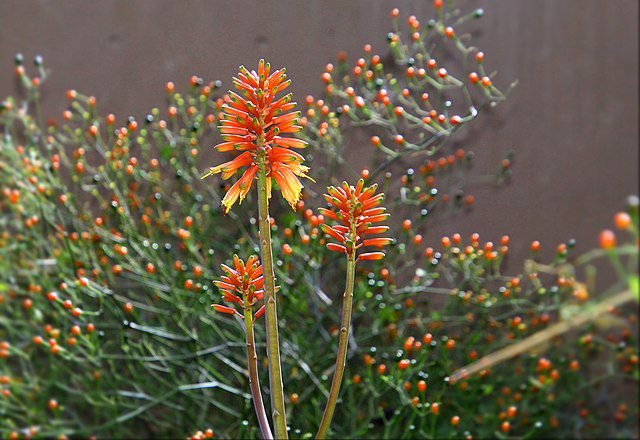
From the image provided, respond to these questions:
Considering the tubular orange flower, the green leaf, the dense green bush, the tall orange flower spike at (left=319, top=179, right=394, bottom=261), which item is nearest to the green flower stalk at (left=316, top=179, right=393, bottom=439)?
the tall orange flower spike at (left=319, top=179, right=394, bottom=261)

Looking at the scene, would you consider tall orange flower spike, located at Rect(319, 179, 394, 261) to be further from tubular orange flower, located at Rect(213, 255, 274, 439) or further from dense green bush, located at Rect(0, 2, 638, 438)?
dense green bush, located at Rect(0, 2, 638, 438)

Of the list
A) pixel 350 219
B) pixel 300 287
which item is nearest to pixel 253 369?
pixel 350 219

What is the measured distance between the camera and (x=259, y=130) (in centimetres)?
103

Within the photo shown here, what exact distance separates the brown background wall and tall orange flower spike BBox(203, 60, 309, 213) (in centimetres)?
123

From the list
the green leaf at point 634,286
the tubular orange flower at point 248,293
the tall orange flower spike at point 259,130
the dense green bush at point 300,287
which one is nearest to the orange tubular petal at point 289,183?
the tall orange flower spike at point 259,130

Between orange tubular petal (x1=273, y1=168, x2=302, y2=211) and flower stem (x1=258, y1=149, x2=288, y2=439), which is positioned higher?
orange tubular petal (x1=273, y1=168, x2=302, y2=211)

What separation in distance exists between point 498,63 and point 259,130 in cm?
145

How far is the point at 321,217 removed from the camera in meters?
1.92

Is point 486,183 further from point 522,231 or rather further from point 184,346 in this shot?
point 184,346

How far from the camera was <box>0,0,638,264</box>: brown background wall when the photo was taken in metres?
2.29

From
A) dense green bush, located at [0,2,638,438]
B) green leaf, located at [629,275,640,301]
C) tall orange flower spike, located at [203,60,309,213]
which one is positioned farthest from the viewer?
dense green bush, located at [0,2,638,438]

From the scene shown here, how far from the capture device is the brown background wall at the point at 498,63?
2.29 metres

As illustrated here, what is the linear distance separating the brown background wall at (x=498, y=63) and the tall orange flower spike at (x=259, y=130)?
1.23 m

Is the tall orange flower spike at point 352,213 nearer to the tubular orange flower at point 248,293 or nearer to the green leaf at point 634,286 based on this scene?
Answer: the tubular orange flower at point 248,293
